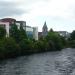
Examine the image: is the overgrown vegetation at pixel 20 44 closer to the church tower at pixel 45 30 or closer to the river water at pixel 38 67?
the river water at pixel 38 67

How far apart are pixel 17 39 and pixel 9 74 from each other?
55.1 meters

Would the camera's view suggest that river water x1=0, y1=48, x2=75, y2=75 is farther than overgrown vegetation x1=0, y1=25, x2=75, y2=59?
No

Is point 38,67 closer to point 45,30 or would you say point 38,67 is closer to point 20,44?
point 20,44

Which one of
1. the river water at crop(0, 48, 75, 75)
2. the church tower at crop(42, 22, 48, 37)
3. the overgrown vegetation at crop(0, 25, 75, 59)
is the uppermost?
the church tower at crop(42, 22, 48, 37)

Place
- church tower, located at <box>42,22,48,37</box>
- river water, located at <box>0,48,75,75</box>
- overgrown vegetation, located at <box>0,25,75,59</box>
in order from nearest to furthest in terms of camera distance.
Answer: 1. river water, located at <box>0,48,75,75</box>
2. overgrown vegetation, located at <box>0,25,75,59</box>
3. church tower, located at <box>42,22,48,37</box>

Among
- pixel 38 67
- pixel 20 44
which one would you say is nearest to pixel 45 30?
pixel 20 44

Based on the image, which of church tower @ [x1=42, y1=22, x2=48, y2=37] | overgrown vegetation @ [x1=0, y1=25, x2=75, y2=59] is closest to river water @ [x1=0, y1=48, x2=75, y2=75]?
overgrown vegetation @ [x1=0, y1=25, x2=75, y2=59]

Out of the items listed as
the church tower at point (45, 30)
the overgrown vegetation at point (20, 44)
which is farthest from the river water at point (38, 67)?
the church tower at point (45, 30)

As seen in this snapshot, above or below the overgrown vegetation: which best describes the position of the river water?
below

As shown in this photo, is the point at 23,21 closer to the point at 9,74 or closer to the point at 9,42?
the point at 9,42

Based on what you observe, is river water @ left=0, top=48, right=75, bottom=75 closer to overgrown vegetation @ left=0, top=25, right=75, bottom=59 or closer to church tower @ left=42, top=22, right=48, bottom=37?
overgrown vegetation @ left=0, top=25, right=75, bottom=59

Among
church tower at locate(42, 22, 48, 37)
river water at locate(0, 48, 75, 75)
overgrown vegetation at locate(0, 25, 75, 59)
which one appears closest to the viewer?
river water at locate(0, 48, 75, 75)

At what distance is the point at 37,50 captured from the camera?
98125 mm

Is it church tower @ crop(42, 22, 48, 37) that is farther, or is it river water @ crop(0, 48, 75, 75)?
church tower @ crop(42, 22, 48, 37)
